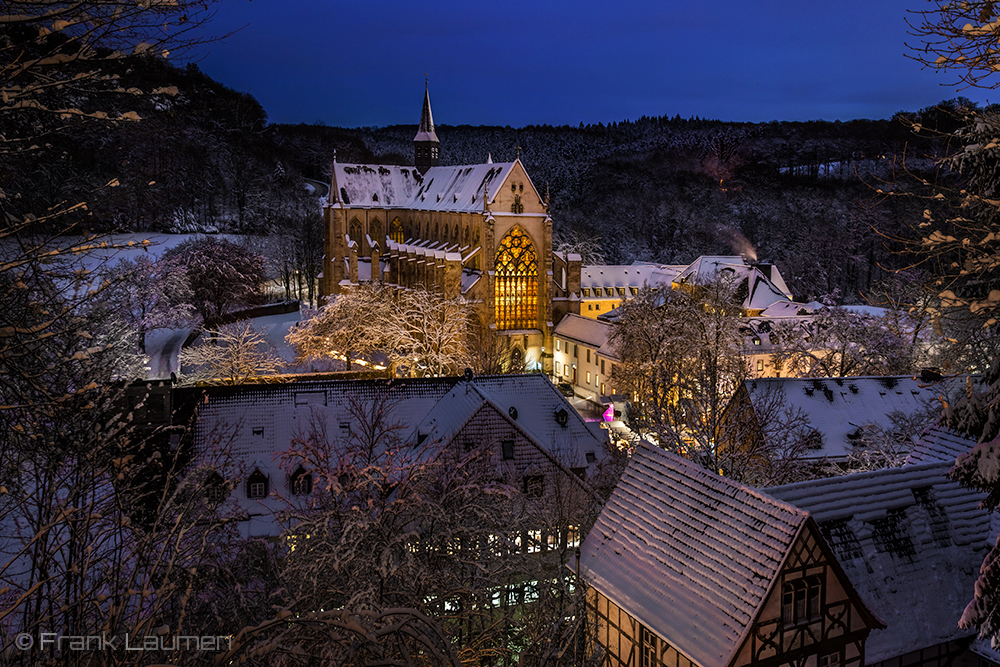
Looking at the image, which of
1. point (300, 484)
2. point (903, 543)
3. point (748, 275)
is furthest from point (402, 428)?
point (748, 275)

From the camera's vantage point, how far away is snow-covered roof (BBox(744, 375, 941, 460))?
23.7 m

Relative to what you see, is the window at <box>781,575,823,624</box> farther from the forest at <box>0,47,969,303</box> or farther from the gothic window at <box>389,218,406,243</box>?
the gothic window at <box>389,218,406,243</box>

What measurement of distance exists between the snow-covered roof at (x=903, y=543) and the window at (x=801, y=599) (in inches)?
56.0

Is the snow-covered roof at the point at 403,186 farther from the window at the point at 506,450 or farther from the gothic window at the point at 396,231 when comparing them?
the window at the point at 506,450

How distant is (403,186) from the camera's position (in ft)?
200

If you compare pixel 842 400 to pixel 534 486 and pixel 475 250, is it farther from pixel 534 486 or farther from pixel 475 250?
pixel 475 250

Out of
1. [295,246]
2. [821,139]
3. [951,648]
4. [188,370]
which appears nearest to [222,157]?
[295,246]

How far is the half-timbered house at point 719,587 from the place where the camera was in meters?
10.7

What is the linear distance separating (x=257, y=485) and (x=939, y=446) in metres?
18.0

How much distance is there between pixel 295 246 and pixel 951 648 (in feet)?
232

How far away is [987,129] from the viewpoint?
24.0 ft

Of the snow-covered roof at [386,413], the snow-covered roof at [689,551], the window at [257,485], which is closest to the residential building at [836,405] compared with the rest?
the snow-covered roof at [386,413]

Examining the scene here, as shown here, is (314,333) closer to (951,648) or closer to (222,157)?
(951,648)

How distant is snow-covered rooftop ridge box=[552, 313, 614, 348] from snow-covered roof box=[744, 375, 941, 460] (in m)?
17.0
